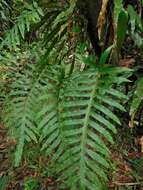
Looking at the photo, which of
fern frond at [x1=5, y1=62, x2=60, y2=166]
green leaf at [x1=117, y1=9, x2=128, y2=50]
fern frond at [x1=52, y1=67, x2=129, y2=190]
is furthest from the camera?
fern frond at [x1=5, y1=62, x2=60, y2=166]

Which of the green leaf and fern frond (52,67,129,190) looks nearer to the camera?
fern frond (52,67,129,190)

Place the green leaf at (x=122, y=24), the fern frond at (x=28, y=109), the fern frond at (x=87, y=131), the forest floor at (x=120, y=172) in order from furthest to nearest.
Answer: the forest floor at (x=120, y=172) < the fern frond at (x=28, y=109) < the green leaf at (x=122, y=24) < the fern frond at (x=87, y=131)

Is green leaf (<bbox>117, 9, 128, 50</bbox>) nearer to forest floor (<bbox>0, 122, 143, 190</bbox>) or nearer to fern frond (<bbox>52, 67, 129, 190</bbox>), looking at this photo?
fern frond (<bbox>52, 67, 129, 190</bbox>)

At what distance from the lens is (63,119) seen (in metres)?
1.68

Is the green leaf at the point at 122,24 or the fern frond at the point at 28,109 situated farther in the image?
the fern frond at the point at 28,109

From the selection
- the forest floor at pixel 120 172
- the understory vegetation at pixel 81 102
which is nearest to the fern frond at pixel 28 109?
the understory vegetation at pixel 81 102

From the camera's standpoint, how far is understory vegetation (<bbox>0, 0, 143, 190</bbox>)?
1.61 meters

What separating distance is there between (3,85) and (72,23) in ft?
5.64

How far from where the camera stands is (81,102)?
5.42 feet

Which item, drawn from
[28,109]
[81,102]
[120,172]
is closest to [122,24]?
[81,102]

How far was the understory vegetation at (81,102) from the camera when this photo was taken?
63.3 inches

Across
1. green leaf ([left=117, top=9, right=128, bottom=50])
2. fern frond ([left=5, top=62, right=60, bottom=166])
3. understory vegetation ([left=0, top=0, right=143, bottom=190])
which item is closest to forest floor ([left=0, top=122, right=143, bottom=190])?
understory vegetation ([left=0, top=0, right=143, bottom=190])

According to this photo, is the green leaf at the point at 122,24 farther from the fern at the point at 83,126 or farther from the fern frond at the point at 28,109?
the fern frond at the point at 28,109

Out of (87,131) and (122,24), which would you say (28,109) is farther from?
(122,24)
